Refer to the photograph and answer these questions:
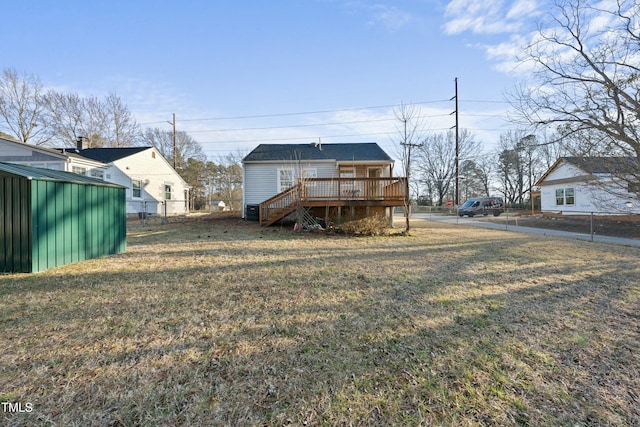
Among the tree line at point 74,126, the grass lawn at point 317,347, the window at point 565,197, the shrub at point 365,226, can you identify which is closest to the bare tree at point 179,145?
the tree line at point 74,126

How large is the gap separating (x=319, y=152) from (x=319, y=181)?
5555 mm

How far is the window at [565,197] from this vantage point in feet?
69.9

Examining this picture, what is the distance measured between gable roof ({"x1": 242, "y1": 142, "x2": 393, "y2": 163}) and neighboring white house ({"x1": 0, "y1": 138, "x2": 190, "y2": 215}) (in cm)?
597

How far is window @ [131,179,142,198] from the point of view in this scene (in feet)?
65.2

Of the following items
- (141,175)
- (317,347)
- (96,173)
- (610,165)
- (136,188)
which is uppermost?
(141,175)

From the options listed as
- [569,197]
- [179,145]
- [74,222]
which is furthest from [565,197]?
[179,145]

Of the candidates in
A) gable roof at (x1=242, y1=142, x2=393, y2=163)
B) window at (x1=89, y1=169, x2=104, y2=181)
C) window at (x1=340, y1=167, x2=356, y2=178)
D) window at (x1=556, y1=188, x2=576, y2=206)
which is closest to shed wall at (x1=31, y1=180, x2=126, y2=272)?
gable roof at (x1=242, y1=142, x2=393, y2=163)

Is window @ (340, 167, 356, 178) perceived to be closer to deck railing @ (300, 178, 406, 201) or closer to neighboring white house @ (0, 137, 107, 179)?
deck railing @ (300, 178, 406, 201)

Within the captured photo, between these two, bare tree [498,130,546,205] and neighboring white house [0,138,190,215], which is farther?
bare tree [498,130,546,205]

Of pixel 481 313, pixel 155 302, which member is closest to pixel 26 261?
pixel 155 302

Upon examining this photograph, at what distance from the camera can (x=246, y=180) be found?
15.8 meters

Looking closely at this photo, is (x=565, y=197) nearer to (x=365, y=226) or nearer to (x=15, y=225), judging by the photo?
(x=365, y=226)

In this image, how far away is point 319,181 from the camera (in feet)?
38.7

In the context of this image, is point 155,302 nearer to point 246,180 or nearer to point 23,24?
point 246,180
